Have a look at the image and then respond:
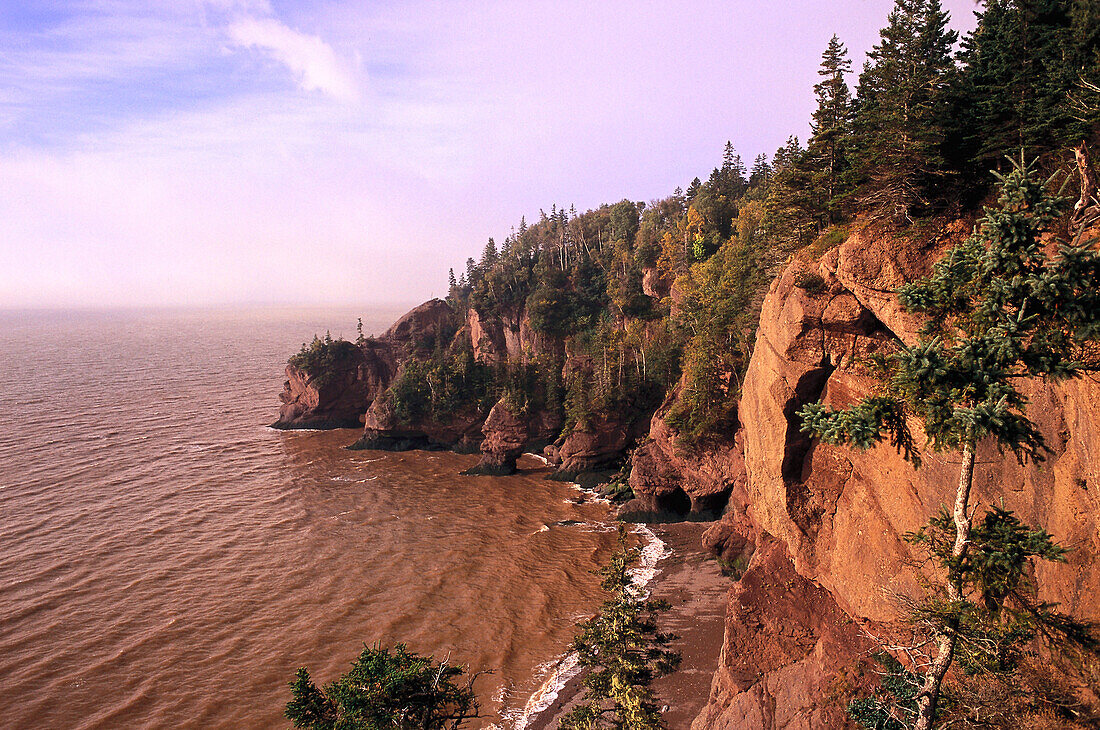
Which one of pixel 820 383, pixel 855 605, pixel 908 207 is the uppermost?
pixel 908 207

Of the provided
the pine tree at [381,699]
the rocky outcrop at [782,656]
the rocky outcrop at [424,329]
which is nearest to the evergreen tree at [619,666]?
the rocky outcrop at [782,656]

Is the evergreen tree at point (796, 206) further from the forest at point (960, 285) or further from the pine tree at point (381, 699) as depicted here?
the pine tree at point (381, 699)

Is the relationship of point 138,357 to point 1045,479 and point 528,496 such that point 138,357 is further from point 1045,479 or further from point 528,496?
point 1045,479

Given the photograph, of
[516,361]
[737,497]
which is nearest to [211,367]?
[516,361]

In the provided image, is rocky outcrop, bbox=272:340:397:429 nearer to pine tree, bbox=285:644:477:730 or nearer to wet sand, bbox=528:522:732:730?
wet sand, bbox=528:522:732:730

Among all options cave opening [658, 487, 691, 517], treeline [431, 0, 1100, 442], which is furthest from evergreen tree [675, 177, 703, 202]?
cave opening [658, 487, 691, 517]

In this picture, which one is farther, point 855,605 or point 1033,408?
point 855,605
